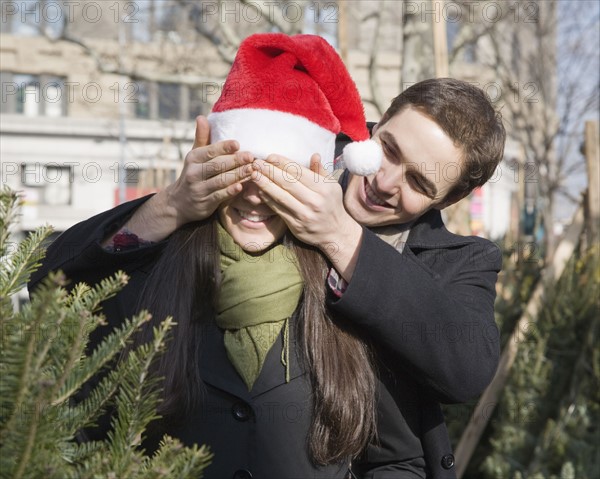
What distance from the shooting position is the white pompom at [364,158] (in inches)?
76.4

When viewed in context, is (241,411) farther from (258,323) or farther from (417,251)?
(417,251)

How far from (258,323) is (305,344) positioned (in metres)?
0.11

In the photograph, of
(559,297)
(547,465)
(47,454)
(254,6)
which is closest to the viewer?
(47,454)

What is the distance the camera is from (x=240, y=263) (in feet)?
6.18

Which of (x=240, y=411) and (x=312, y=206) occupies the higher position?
(x=312, y=206)

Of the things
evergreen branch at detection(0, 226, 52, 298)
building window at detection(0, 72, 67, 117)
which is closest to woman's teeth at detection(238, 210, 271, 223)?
evergreen branch at detection(0, 226, 52, 298)

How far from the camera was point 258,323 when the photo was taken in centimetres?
185

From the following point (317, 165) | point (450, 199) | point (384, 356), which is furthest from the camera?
point (450, 199)

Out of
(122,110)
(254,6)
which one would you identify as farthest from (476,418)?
(122,110)

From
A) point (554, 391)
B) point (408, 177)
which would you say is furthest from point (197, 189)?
point (554, 391)

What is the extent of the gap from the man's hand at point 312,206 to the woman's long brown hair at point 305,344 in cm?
11

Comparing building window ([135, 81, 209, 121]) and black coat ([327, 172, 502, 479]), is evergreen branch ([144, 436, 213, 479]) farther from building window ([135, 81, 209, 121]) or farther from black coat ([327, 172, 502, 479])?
building window ([135, 81, 209, 121])

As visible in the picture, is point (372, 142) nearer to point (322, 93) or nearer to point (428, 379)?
point (322, 93)

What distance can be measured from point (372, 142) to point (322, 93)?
0.54 feet
